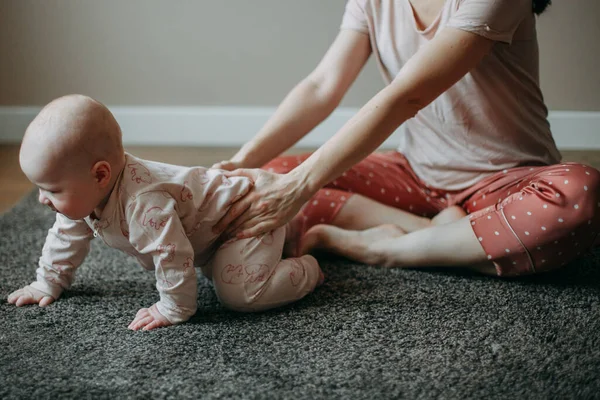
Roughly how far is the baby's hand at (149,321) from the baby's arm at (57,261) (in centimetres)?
16

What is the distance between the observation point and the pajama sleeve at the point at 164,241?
1.07m

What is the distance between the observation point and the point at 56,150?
100 centimetres

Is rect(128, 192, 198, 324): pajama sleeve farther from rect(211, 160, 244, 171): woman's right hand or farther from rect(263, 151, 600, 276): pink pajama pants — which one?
rect(263, 151, 600, 276): pink pajama pants

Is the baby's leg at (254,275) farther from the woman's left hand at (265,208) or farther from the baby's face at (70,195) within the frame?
the baby's face at (70,195)

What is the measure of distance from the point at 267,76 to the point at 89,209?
133 cm

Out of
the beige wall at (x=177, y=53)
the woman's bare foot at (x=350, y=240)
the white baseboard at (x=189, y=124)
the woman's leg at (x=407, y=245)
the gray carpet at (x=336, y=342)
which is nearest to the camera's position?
the gray carpet at (x=336, y=342)

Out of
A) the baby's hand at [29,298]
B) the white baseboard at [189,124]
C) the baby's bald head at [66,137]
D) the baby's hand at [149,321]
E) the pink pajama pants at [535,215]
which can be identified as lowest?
the white baseboard at [189,124]

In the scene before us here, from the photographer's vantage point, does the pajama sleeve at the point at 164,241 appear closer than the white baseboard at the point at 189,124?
Yes

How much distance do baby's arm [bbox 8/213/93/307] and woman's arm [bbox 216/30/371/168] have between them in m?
0.38

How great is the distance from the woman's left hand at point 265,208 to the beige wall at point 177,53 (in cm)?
116

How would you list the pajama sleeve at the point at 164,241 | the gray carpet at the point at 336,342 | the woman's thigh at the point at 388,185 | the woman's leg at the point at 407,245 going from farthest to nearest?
the woman's thigh at the point at 388,185 → the woman's leg at the point at 407,245 → the pajama sleeve at the point at 164,241 → the gray carpet at the point at 336,342

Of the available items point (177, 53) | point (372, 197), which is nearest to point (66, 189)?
point (372, 197)

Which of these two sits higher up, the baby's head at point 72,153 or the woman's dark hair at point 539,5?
the woman's dark hair at point 539,5

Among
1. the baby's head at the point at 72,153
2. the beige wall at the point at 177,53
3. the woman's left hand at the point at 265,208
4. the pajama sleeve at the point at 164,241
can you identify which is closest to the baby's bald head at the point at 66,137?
the baby's head at the point at 72,153
